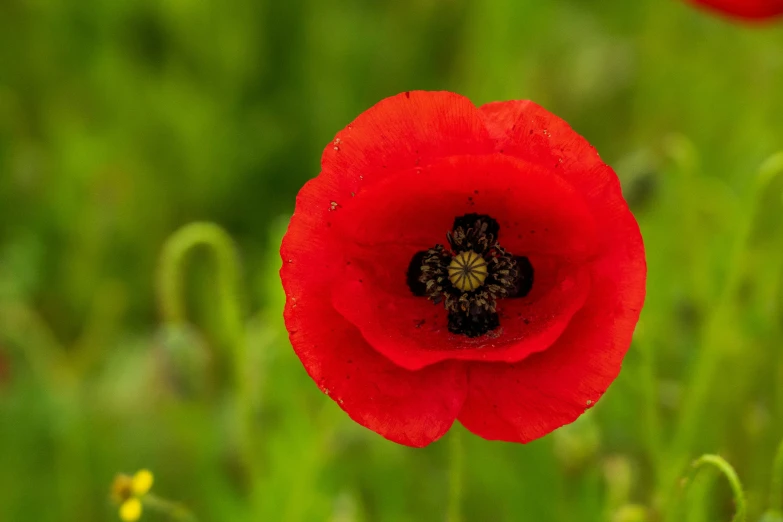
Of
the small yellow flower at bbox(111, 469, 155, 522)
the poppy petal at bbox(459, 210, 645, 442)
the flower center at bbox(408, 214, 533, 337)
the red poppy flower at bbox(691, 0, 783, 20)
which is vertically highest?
the red poppy flower at bbox(691, 0, 783, 20)

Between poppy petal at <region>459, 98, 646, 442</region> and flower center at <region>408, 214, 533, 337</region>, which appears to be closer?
poppy petal at <region>459, 98, 646, 442</region>

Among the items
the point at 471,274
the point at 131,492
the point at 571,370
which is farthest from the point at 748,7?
the point at 131,492

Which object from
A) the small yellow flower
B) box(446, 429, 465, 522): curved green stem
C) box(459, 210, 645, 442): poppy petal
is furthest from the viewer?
the small yellow flower

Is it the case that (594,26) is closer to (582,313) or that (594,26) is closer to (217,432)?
(217,432)

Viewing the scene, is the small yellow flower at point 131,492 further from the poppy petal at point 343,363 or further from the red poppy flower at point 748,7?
the red poppy flower at point 748,7

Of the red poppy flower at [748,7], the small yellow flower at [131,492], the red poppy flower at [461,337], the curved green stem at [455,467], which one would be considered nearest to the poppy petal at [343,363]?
the red poppy flower at [461,337]

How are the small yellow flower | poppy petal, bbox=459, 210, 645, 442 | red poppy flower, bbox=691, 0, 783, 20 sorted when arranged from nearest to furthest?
1. poppy petal, bbox=459, 210, 645, 442
2. the small yellow flower
3. red poppy flower, bbox=691, 0, 783, 20

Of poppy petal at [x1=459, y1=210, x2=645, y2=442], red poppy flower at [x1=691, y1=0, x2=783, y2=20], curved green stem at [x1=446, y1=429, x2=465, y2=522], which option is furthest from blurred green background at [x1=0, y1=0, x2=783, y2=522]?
red poppy flower at [x1=691, y1=0, x2=783, y2=20]

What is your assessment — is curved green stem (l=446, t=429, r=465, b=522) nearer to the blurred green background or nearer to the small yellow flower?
the blurred green background
